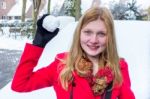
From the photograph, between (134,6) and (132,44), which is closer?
(132,44)

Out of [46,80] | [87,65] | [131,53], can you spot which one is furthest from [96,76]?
[131,53]

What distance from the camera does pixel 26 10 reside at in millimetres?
2246

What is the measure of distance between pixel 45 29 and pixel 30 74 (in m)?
0.12

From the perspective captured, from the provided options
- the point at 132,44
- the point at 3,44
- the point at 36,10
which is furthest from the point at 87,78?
the point at 3,44

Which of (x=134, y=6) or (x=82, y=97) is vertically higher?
(x=134, y=6)

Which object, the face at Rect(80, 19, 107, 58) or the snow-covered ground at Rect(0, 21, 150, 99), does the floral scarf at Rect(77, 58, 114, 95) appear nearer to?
the face at Rect(80, 19, 107, 58)

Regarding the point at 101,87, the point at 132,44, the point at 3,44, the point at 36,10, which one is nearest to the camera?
the point at 101,87

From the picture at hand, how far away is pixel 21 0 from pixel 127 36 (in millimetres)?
728

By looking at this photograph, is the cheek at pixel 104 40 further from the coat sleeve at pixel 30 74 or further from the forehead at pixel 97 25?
the coat sleeve at pixel 30 74

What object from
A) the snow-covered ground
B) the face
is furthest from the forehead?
the snow-covered ground

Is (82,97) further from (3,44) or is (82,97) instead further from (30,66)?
(3,44)

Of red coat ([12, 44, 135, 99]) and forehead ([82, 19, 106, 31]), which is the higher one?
forehead ([82, 19, 106, 31])

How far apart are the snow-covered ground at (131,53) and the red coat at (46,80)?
0.83 metres

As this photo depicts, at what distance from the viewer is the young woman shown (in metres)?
0.85
